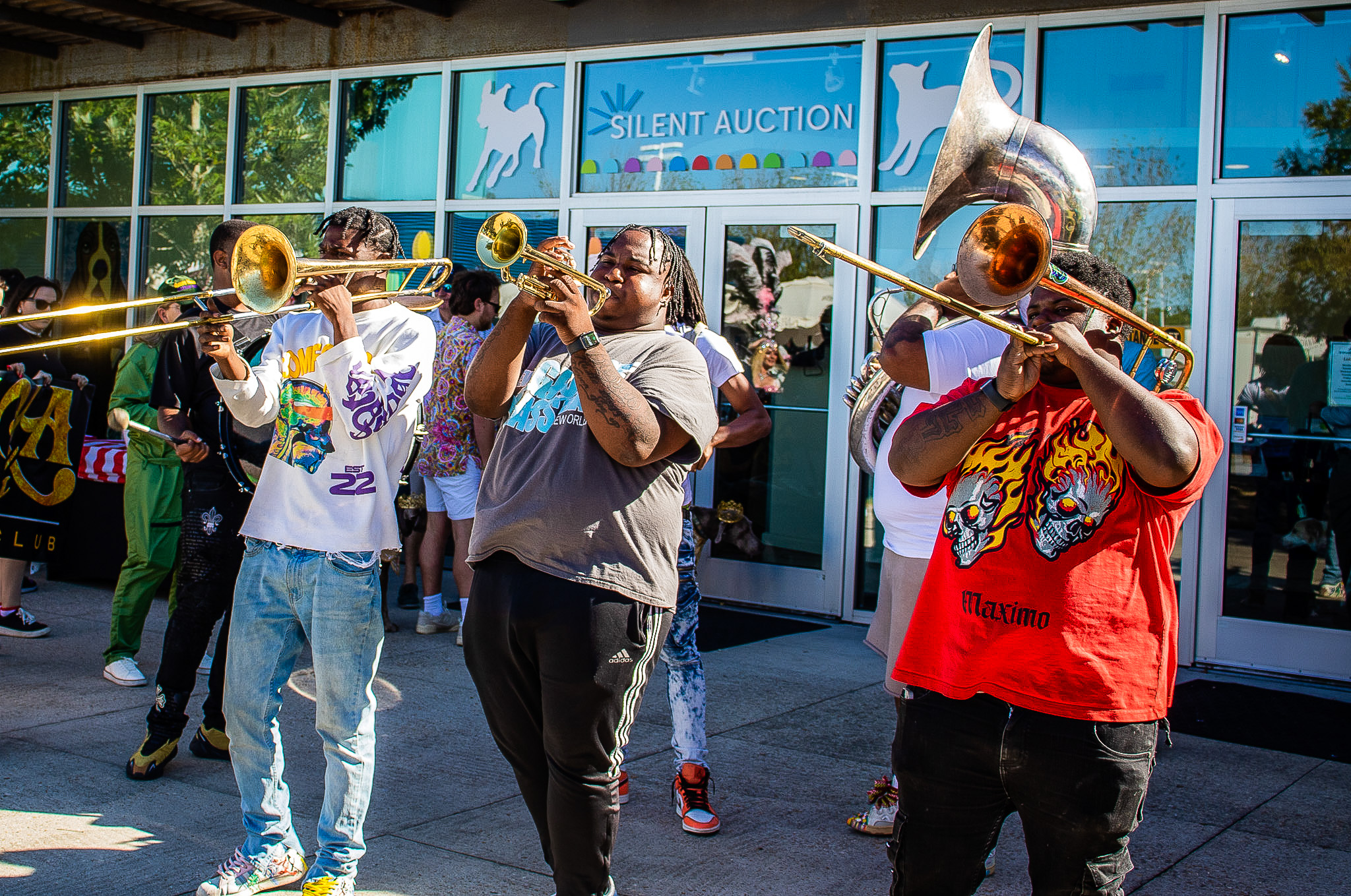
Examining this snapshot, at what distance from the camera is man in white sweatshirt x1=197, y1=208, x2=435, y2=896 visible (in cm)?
320

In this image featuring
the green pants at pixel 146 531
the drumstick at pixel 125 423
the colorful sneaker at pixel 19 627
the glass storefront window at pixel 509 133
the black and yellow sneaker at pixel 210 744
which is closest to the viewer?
the black and yellow sneaker at pixel 210 744

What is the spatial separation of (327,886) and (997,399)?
7.10ft

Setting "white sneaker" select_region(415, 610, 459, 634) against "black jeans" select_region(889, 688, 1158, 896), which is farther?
"white sneaker" select_region(415, 610, 459, 634)

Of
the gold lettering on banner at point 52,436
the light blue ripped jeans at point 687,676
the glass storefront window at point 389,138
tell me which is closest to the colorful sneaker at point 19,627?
the gold lettering on banner at point 52,436

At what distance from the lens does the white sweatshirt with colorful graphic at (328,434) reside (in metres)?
3.25

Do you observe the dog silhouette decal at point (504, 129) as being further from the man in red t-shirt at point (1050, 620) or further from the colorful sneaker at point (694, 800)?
the man in red t-shirt at point (1050, 620)

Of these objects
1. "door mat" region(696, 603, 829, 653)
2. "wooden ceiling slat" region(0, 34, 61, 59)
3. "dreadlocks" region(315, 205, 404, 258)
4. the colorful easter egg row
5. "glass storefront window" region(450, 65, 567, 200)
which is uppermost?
"wooden ceiling slat" region(0, 34, 61, 59)

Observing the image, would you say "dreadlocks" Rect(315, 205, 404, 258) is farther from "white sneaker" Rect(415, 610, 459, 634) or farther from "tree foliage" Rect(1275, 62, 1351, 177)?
"tree foliage" Rect(1275, 62, 1351, 177)

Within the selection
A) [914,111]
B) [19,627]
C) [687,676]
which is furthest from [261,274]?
[914,111]

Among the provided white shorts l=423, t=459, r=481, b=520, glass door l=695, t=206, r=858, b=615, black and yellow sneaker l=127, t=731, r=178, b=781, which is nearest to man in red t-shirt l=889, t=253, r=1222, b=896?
black and yellow sneaker l=127, t=731, r=178, b=781

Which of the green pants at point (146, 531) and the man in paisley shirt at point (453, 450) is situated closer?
the green pants at point (146, 531)

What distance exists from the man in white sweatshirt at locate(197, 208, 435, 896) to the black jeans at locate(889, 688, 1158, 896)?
153cm

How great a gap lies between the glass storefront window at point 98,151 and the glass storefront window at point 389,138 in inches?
93.8

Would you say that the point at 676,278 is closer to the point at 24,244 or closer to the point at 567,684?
the point at 567,684
